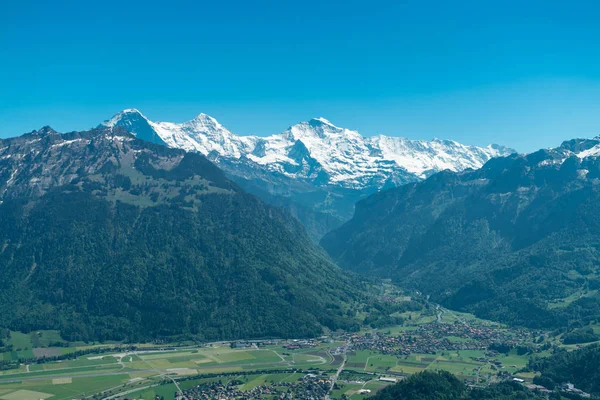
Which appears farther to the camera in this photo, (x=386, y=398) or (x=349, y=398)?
(x=349, y=398)

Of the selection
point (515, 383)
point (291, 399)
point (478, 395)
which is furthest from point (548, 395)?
point (291, 399)

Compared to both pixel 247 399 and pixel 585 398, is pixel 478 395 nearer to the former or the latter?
pixel 585 398

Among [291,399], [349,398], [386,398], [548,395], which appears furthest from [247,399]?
[548,395]

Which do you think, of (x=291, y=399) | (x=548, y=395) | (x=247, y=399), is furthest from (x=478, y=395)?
(x=247, y=399)

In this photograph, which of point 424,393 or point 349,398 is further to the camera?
point 349,398

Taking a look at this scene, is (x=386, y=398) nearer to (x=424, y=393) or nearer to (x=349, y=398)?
(x=424, y=393)

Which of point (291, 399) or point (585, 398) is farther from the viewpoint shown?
point (291, 399)

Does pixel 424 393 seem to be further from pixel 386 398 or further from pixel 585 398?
pixel 585 398
